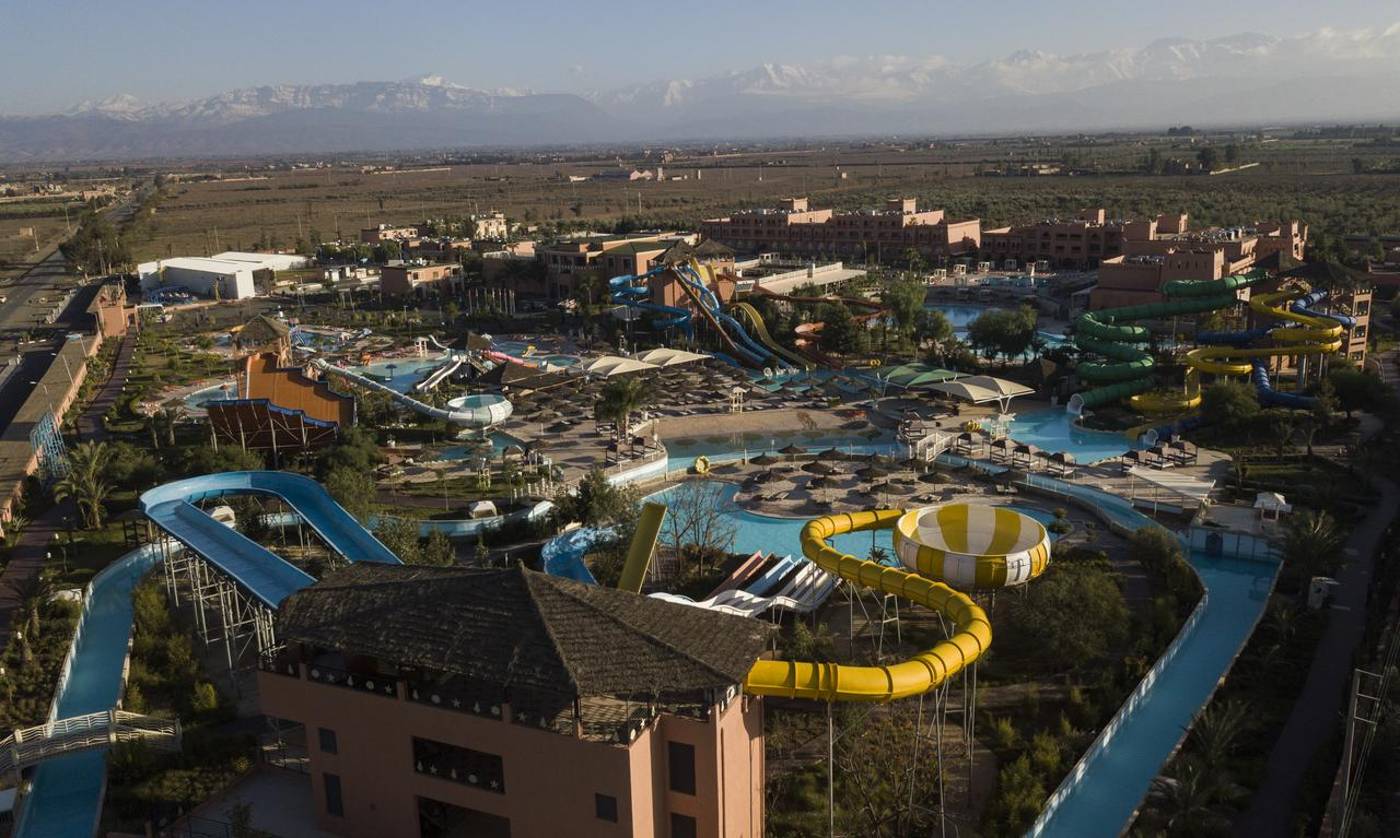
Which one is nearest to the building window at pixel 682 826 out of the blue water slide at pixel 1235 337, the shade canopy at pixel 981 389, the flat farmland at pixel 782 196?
the shade canopy at pixel 981 389

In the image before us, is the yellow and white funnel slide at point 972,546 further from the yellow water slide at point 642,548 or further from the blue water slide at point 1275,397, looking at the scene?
the blue water slide at point 1275,397

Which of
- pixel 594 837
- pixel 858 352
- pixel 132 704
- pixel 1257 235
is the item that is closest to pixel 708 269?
pixel 858 352

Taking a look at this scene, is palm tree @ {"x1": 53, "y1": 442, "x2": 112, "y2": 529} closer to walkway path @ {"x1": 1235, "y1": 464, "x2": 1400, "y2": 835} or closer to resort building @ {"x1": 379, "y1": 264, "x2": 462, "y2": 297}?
walkway path @ {"x1": 1235, "y1": 464, "x2": 1400, "y2": 835}

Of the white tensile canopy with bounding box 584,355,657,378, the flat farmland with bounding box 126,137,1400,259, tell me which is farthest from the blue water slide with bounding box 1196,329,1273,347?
the flat farmland with bounding box 126,137,1400,259

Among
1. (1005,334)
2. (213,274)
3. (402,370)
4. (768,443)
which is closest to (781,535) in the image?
(768,443)

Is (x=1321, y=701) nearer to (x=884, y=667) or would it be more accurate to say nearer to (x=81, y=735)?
(x=884, y=667)
